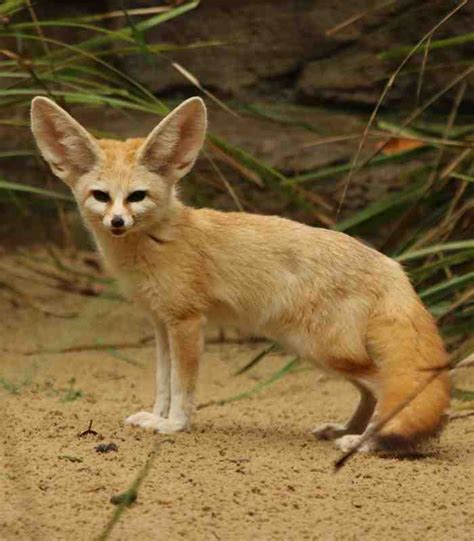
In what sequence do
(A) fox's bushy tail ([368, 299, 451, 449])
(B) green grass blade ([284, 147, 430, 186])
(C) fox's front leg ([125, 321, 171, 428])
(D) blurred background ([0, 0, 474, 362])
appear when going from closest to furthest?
1. (A) fox's bushy tail ([368, 299, 451, 449])
2. (C) fox's front leg ([125, 321, 171, 428])
3. (B) green grass blade ([284, 147, 430, 186])
4. (D) blurred background ([0, 0, 474, 362])

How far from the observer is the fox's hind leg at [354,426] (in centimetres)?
362

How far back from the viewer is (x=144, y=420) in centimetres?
355

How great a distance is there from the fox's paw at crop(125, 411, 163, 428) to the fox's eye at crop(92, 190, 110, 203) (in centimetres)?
66

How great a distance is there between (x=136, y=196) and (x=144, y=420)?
Answer: 2.20 feet

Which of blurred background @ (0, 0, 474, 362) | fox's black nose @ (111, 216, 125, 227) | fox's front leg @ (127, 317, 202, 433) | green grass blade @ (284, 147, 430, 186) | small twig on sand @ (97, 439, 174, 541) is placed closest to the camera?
small twig on sand @ (97, 439, 174, 541)

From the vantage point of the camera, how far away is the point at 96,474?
286 cm

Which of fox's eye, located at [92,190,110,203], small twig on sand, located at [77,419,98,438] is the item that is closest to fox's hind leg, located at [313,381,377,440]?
small twig on sand, located at [77,419,98,438]

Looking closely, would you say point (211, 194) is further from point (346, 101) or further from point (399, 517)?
point (399, 517)

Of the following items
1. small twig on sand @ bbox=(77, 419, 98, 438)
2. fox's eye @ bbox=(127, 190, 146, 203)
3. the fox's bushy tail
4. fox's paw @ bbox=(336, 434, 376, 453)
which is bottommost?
fox's paw @ bbox=(336, 434, 376, 453)

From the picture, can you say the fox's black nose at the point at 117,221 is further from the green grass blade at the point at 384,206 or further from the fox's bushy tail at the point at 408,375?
the green grass blade at the point at 384,206

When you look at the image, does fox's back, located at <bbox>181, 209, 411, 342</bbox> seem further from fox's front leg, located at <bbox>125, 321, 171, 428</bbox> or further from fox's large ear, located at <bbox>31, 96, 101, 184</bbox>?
fox's large ear, located at <bbox>31, 96, 101, 184</bbox>

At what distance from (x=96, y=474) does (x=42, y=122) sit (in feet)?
3.93

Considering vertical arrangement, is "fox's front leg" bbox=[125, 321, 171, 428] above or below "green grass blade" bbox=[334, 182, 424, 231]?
below

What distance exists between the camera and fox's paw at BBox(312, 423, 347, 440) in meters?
3.62
